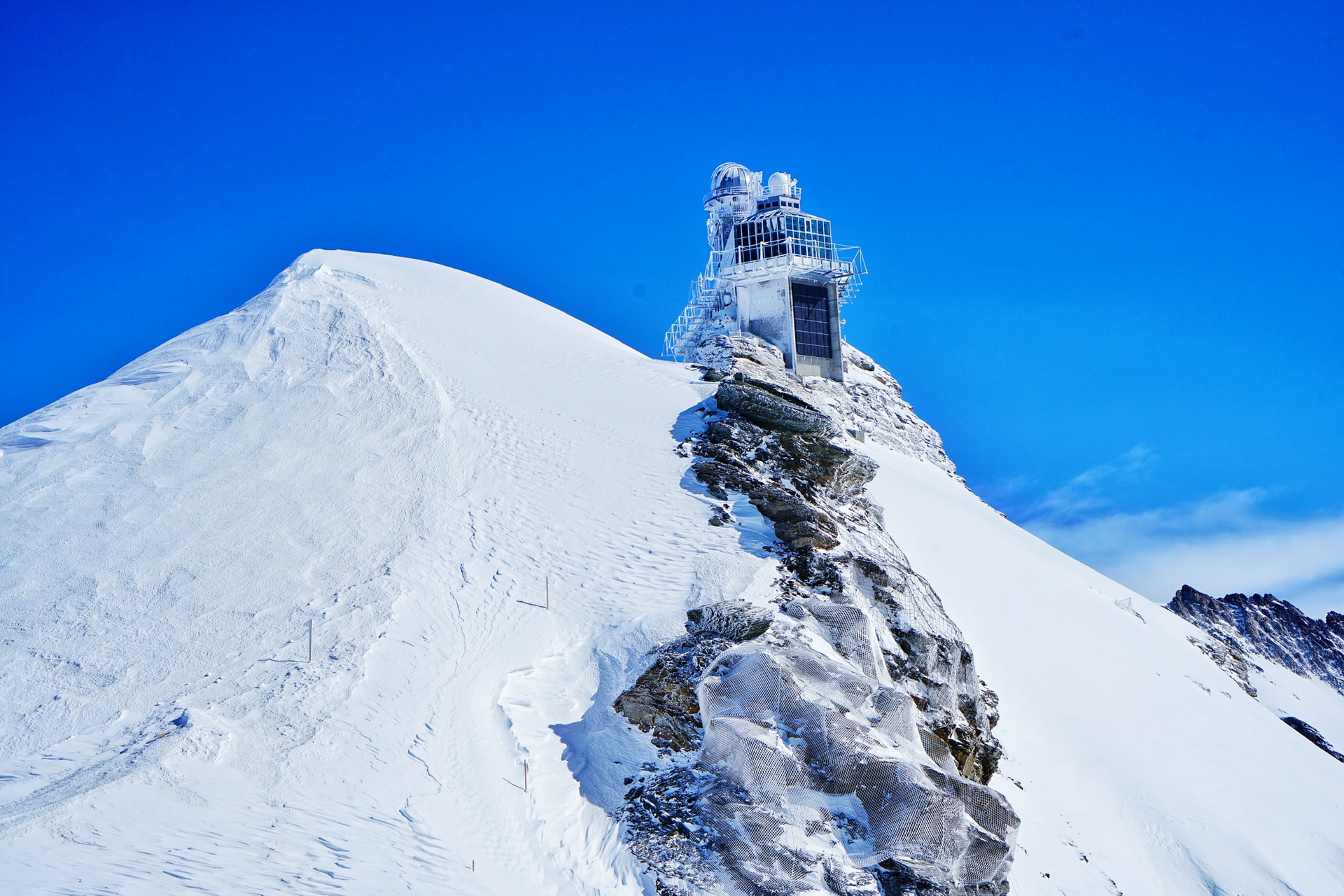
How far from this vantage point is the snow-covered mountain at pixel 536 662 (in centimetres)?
1193

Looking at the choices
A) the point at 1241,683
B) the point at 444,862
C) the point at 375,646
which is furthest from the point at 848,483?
the point at 1241,683

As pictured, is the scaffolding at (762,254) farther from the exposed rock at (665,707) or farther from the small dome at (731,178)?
the exposed rock at (665,707)

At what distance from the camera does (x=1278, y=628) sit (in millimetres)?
61062

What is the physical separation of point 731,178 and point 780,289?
9672mm

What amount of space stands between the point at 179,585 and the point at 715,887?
9858 millimetres

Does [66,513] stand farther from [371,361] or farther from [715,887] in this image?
[715,887]

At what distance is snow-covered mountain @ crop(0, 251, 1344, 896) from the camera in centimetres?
1193

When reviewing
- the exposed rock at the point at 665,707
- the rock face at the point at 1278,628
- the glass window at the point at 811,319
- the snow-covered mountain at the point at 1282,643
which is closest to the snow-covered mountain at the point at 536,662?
the exposed rock at the point at 665,707

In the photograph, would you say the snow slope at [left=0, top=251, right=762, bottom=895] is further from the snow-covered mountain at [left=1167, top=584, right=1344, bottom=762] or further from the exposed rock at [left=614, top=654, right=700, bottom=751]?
the snow-covered mountain at [left=1167, top=584, right=1344, bottom=762]

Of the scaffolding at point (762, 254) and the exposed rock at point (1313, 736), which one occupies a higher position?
the scaffolding at point (762, 254)

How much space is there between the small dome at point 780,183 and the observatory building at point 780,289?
8 centimetres

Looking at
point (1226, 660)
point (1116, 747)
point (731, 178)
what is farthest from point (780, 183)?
point (1116, 747)

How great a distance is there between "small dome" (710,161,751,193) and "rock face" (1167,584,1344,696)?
35.1 meters

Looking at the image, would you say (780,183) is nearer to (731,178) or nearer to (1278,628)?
(731,178)
